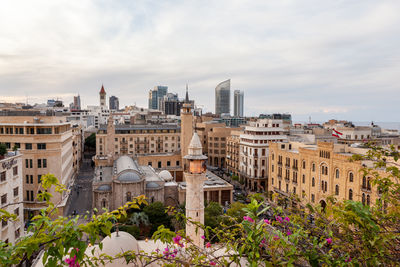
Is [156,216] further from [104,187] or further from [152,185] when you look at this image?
[104,187]

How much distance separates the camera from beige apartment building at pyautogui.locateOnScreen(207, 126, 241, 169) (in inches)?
3556

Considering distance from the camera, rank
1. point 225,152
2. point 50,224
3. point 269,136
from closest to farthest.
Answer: point 50,224, point 269,136, point 225,152

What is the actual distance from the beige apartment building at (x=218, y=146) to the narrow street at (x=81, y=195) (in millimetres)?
34258

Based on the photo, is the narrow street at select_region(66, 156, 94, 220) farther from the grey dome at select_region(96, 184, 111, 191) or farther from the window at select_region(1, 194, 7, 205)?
the window at select_region(1, 194, 7, 205)

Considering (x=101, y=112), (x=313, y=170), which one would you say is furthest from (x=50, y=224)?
(x=101, y=112)

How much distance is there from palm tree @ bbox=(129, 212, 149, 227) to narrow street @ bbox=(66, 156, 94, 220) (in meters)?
6.18

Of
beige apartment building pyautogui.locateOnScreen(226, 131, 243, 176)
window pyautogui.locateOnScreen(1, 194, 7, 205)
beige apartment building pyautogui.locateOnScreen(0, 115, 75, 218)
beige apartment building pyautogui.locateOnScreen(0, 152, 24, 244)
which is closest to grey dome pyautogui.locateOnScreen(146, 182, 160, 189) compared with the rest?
beige apartment building pyautogui.locateOnScreen(0, 115, 75, 218)

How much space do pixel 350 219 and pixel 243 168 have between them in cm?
6174

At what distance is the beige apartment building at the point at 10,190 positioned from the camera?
27.3 m

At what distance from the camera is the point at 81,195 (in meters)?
57.8

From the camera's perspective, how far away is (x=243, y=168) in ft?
229

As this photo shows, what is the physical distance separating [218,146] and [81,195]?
43.6m

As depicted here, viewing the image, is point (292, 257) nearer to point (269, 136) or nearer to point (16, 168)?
point (16, 168)

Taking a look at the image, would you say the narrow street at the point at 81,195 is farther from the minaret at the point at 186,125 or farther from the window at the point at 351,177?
the window at the point at 351,177
